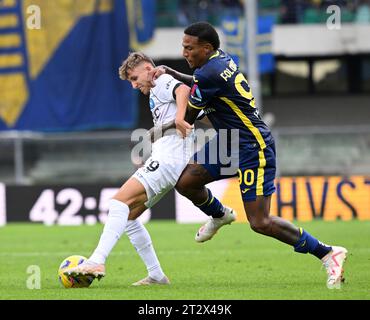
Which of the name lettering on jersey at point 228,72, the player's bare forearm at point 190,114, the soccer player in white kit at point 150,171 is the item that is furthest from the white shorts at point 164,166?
the name lettering on jersey at point 228,72

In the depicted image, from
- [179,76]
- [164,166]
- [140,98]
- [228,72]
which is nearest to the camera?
[228,72]

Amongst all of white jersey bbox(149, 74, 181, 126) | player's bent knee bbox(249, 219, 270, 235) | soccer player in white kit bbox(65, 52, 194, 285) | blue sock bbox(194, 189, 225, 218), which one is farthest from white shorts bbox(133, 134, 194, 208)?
player's bent knee bbox(249, 219, 270, 235)

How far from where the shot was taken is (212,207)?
10.0 m

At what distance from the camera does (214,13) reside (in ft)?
96.9

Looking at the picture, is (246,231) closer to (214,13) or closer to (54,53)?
(54,53)

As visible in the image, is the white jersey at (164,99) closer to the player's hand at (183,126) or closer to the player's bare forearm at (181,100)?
the player's bare forearm at (181,100)

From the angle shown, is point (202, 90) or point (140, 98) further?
point (140, 98)

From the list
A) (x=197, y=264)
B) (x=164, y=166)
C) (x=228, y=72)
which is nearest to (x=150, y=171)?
(x=164, y=166)

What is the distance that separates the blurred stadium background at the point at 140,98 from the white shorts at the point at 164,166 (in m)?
10.1

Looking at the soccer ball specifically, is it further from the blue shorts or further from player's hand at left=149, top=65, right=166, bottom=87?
player's hand at left=149, top=65, right=166, bottom=87

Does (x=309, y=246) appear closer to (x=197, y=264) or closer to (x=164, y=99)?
(x=164, y=99)

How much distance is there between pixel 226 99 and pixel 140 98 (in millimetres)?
23039

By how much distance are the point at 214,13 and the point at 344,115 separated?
5.83 meters
